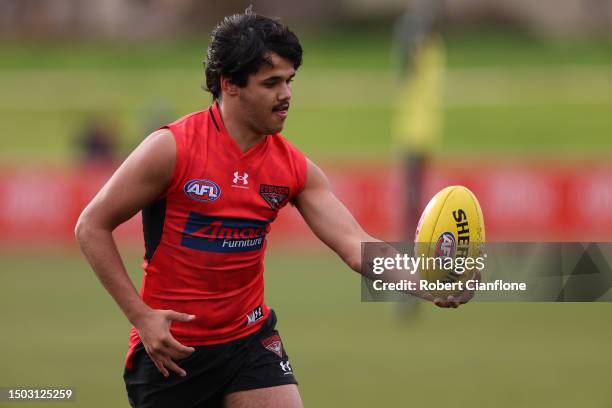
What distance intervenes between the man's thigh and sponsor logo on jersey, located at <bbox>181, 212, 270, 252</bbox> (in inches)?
26.8

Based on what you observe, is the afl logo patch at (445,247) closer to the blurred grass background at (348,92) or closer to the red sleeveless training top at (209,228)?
the red sleeveless training top at (209,228)

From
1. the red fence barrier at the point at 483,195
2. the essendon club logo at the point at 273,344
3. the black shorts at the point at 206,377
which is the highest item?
the red fence barrier at the point at 483,195

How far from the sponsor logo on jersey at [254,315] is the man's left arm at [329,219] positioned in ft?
1.58

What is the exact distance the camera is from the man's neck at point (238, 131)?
6094mm

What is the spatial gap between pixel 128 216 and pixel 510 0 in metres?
42.5

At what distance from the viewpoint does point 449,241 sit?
20.4 ft

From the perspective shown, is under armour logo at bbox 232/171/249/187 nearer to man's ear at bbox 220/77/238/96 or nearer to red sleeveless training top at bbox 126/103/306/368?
red sleeveless training top at bbox 126/103/306/368

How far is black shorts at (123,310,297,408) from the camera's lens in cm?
600

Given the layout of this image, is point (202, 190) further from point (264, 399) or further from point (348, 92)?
point (348, 92)

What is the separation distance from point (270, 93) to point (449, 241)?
1153 millimetres

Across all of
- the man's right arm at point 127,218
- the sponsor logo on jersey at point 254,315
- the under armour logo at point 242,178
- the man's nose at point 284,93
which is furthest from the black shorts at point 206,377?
the man's nose at point 284,93

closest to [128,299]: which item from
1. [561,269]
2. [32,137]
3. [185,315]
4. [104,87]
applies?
[185,315]

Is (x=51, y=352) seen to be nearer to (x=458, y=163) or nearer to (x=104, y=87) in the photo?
(x=458, y=163)

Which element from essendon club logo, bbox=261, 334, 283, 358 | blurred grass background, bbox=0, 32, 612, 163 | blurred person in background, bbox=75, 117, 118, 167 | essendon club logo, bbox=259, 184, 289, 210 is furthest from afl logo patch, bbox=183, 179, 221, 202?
blurred grass background, bbox=0, 32, 612, 163
